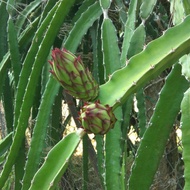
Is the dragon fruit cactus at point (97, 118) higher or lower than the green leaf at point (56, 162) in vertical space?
higher

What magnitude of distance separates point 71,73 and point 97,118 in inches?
4.0

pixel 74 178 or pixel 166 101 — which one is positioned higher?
pixel 74 178

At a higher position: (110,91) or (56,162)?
(110,91)

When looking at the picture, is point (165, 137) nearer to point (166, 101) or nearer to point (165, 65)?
point (166, 101)

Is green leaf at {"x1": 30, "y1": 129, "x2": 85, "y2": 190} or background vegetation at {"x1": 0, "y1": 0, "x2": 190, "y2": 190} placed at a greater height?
background vegetation at {"x1": 0, "y1": 0, "x2": 190, "y2": 190}

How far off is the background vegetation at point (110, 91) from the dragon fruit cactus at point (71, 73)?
5cm

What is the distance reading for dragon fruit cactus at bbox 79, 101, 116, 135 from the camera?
908 millimetres

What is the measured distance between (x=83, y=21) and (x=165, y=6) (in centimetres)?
60

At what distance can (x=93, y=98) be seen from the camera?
3.23ft

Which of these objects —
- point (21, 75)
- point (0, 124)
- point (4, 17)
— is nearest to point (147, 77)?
point (21, 75)

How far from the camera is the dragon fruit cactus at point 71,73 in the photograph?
923 millimetres

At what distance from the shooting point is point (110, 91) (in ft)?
3.29

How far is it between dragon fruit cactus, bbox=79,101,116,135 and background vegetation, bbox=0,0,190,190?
1.5 inches

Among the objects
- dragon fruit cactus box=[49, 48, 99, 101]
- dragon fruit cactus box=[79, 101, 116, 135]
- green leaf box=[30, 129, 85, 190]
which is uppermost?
dragon fruit cactus box=[49, 48, 99, 101]
